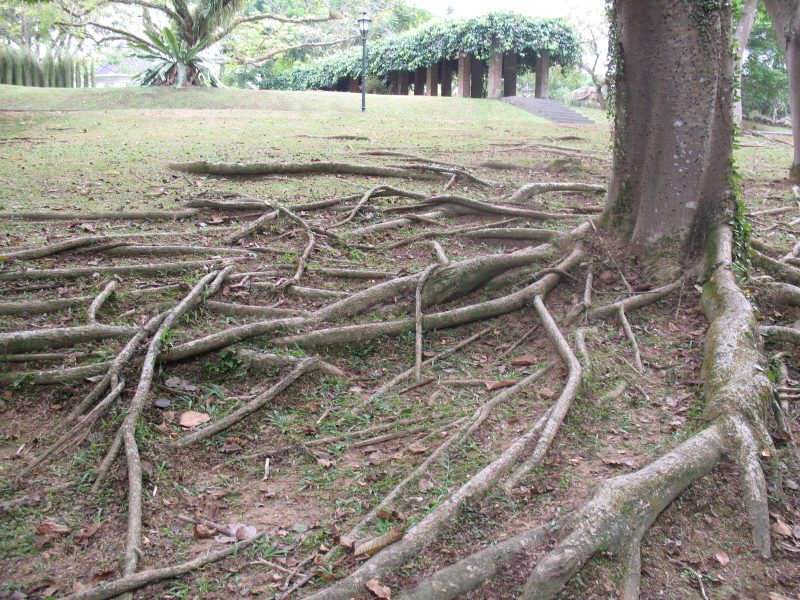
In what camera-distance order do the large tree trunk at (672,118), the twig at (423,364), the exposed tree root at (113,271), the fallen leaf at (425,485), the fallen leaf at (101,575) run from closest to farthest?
the fallen leaf at (101,575)
the fallen leaf at (425,485)
the twig at (423,364)
the exposed tree root at (113,271)
the large tree trunk at (672,118)

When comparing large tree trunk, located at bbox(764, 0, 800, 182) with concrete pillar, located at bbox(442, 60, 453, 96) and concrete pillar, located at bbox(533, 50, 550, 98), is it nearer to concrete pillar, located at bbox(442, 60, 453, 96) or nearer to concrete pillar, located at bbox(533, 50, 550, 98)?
concrete pillar, located at bbox(533, 50, 550, 98)

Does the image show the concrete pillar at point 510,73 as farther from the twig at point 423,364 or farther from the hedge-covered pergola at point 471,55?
the twig at point 423,364

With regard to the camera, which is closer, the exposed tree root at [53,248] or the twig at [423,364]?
the twig at [423,364]

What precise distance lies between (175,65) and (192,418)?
19.8 m

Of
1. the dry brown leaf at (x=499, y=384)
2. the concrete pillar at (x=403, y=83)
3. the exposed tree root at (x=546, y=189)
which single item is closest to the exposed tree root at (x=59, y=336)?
the dry brown leaf at (x=499, y=384)

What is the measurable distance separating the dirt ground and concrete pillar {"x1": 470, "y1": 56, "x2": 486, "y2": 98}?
22.4 meters

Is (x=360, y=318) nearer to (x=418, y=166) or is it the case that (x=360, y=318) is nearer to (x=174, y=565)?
(x=174, y=565)

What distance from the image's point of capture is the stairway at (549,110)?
70.4ft

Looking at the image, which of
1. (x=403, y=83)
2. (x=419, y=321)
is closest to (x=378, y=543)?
(x=419, y=321)

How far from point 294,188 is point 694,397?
5444mm

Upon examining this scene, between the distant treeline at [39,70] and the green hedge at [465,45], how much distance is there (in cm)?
1126

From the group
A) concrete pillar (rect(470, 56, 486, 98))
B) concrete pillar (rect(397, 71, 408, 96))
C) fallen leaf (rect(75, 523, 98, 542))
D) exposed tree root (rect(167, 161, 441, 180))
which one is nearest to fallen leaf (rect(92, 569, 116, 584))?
fallen leaf (rect(75, 523, 98, 542))

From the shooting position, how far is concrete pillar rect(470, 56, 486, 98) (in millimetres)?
27062

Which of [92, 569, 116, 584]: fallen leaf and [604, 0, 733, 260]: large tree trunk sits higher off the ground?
[604, 0, 733, 260]: large tree trunk
